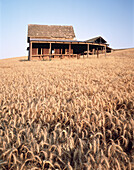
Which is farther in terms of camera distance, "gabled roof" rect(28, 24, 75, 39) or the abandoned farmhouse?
"gabled roof" rect(28, 24, 75, 39)

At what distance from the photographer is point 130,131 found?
1.44 m

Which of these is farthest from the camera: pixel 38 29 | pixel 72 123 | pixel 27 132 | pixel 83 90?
pixel 38 29

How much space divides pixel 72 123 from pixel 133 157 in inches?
27.6

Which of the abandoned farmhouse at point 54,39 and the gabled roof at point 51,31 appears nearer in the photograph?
the abandoned farmhouse at point 54,39

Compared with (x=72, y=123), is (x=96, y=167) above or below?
below

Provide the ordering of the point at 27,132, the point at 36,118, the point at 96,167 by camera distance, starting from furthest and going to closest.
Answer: the point at 36,118, the point at 27,132, the point at 96,167

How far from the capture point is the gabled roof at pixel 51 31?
80.2ft

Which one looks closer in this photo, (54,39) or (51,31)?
(54,39)

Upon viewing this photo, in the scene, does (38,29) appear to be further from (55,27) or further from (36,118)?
(36,118)

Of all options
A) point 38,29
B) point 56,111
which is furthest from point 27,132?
point 38,29

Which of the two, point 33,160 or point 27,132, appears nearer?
point 33,160

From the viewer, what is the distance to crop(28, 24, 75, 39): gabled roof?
963 inches

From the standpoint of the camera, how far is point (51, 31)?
25781 mm

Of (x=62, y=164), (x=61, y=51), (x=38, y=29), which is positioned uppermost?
(x=38, y=29)
